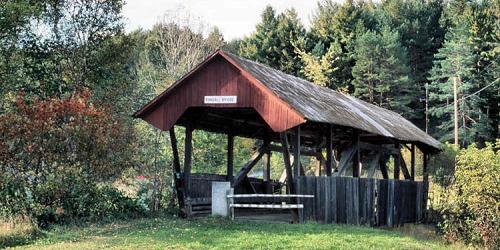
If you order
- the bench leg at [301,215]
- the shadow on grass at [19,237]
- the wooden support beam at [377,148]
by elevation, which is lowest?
the shadow on grass at [19,237]

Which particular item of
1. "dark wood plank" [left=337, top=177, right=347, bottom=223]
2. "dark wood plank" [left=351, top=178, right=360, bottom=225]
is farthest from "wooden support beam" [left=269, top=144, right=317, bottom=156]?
"dark wood plank" [left=337, top=177, right=347, bottom=223]

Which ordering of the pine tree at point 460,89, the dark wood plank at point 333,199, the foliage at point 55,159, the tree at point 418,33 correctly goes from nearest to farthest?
1. the foliage at point 55,159
2. the dark wood plank at point 333,199
3. the pine tree at point 460,89
4. the tree at point 418,33

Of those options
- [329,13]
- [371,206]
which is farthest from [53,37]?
[329,13]

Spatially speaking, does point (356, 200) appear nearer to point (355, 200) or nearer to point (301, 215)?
point (355, 200)

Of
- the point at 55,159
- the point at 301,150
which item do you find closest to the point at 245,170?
the point at 301,150

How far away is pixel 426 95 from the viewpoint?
4916 cm

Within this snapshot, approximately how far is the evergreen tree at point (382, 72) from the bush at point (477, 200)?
2897 centimetres

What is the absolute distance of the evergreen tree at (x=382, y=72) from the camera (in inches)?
1815

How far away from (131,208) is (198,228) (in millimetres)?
4015

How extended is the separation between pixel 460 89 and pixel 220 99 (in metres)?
32.6

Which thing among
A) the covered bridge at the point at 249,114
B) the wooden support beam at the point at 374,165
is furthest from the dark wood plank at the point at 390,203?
the covered bridge at the point at 249,114

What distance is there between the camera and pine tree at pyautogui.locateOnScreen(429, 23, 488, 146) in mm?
44688

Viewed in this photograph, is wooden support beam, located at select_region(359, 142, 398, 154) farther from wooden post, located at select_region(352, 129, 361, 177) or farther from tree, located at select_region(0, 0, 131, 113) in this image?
tree, located at select_region(0, 0, 131, 113)

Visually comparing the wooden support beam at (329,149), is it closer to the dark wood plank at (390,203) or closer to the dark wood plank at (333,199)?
the dark wood plank at (333,199)
